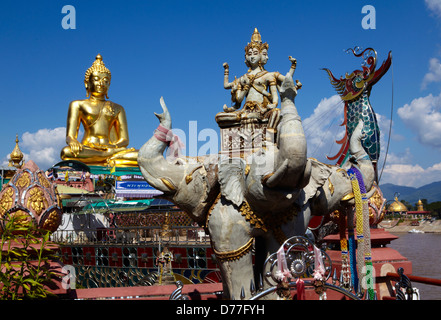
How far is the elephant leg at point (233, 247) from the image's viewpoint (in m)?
4.11

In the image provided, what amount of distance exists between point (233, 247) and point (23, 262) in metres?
1.91

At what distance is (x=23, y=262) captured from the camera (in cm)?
415

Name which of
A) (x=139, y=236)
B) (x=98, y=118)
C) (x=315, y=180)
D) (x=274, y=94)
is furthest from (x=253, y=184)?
(x=98, y=118)

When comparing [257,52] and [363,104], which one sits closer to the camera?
[257,52]

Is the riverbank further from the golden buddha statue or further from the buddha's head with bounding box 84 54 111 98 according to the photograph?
the buddha's head with bounding box 84 54 111 98

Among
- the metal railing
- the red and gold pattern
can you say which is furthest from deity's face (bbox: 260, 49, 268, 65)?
the metal railing

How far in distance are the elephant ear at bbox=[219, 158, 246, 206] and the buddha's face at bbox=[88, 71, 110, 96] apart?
16469mm

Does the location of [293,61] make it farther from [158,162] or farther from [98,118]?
[98,118]

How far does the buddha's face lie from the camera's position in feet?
64.2

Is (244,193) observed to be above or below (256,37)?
below

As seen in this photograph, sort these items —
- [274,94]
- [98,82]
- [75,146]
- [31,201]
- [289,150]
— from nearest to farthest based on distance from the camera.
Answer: [289,150], [31,201], [274,94], [75,146], [98,82]

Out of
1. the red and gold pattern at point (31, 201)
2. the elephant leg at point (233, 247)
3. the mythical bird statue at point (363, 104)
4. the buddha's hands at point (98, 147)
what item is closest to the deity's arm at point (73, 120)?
the buddha's hands at point (98, 147)
